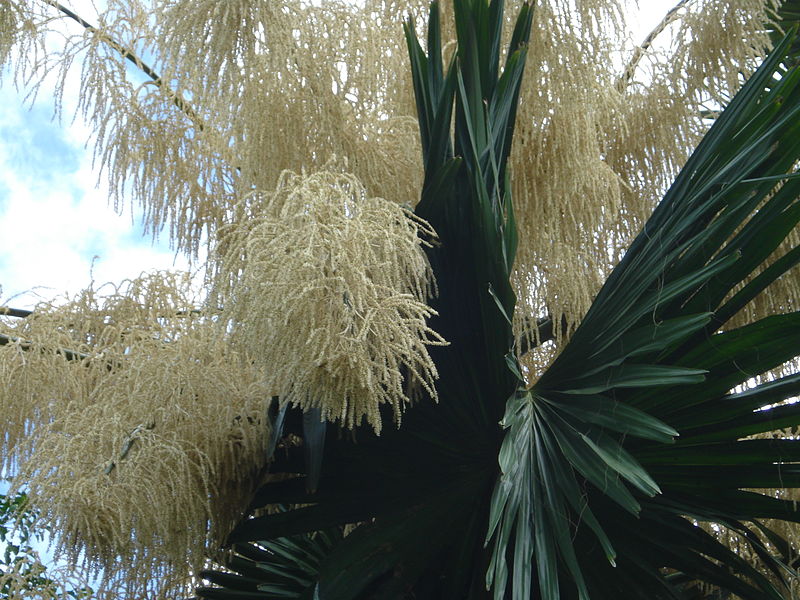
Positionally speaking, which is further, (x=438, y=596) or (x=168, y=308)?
(x=168, y=308)

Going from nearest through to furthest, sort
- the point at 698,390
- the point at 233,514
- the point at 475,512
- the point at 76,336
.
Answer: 1. the point at 698,390
2. the point at 475,512
3. the point at 233,514
4. the point at 76,336

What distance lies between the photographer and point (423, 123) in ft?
11.3

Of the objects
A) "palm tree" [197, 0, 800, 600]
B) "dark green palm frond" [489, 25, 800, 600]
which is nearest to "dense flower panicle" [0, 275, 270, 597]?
→ "palm tree" [197, 0, 800, 600]

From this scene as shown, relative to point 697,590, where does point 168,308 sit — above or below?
above

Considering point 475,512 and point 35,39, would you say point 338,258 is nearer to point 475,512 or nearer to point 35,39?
point 475,512

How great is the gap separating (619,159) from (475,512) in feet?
5.32

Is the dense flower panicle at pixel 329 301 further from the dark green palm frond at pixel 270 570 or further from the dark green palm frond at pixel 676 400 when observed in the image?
the dark green palm frond at pixel 270 570

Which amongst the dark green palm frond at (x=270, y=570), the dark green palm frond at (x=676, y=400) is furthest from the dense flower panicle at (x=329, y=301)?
the dark green palm frond at (x=270, y=570)

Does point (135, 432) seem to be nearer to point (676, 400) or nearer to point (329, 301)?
point (329, 301)

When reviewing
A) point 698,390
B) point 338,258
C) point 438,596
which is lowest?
point 438,596

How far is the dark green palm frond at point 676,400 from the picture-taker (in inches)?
109

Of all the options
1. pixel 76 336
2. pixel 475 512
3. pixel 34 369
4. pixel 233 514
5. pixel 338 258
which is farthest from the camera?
pixel 76 336

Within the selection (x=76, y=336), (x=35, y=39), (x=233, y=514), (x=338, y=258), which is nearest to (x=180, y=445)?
(x=233, y=514)

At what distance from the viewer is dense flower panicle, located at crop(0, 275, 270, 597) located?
9.99 feet
